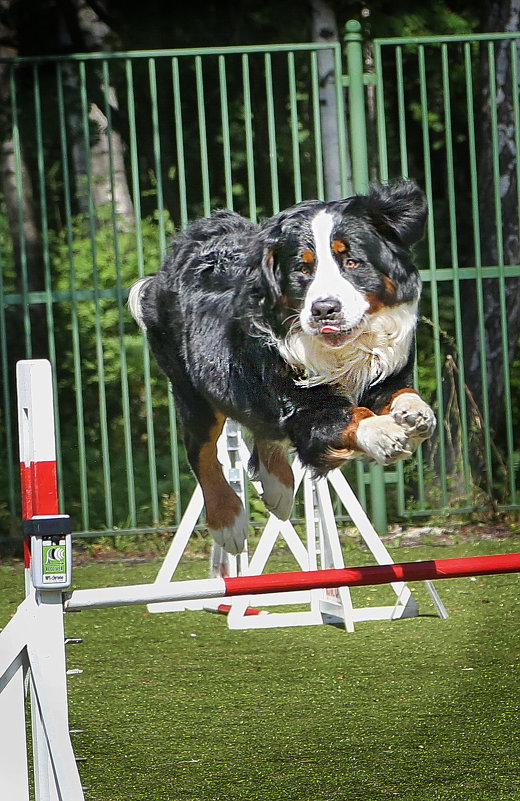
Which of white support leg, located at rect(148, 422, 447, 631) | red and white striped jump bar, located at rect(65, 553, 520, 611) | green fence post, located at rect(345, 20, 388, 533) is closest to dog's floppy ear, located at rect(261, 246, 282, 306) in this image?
red and white striped jump bar, located at rect(65, 553, 520, 611)

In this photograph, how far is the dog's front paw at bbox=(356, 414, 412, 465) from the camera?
2484 millimetres

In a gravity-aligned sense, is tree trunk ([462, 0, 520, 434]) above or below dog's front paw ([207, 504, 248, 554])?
above

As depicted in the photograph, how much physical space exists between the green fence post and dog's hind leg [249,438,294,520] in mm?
2717

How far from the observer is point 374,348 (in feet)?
8.36

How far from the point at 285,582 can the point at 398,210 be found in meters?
0.88

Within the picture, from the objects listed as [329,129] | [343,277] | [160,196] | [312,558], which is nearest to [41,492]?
[343,277]

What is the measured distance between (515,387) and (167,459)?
101 inches

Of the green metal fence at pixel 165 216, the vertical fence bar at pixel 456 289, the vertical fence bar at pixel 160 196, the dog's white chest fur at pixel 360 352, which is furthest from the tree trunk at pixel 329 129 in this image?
the dog's white chest fur at pixel 360 352

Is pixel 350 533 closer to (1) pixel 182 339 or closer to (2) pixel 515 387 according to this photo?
(2) pixel 515 387

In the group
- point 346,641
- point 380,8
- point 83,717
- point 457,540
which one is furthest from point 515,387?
point 83,717

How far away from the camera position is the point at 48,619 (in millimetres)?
2451

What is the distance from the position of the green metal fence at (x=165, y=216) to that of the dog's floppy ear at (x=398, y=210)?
2532mm

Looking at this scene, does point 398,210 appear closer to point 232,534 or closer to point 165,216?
point 232,534

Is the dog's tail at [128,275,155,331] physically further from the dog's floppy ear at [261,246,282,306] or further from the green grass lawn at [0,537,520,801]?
the green grass lawn at [0,537,520,801]
